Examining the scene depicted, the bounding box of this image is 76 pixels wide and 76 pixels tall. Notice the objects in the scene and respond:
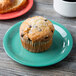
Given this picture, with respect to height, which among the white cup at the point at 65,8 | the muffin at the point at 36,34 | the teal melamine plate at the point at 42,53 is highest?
the white cup at the point at 65,8

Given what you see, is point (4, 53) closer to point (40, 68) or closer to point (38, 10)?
point (40, 68)

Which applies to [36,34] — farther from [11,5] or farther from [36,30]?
[11,5]

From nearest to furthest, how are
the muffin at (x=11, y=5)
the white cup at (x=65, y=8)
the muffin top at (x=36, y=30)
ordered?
the muffin top at (x=36, y=30) < the white cup at (x=65, y=8) < the muffin at (x=11, y=5)

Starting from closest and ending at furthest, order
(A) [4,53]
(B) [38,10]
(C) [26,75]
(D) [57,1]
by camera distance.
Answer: (C) [26,75]
(A) [4,53]
(D) [57,1]
(B) [38,10]

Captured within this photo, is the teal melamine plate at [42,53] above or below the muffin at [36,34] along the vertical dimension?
below

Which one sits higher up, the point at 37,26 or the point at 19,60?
the point at 37,26

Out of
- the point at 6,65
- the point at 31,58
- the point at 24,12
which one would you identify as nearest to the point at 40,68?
the point at 31,58

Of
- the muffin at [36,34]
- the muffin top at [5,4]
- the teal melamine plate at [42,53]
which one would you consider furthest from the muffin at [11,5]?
the muffin at [36,34]

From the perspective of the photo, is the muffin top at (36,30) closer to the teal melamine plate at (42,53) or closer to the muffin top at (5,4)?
the teal melamine plate at (42,53)
